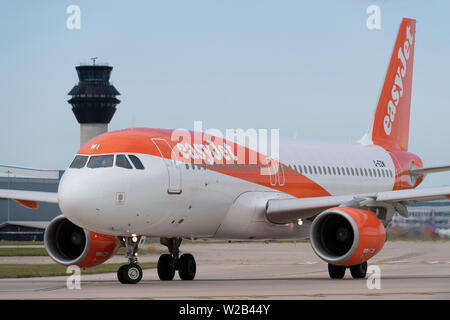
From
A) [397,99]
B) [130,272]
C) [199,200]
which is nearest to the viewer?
[130,272]

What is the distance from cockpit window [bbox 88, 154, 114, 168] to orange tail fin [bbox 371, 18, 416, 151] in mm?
13880

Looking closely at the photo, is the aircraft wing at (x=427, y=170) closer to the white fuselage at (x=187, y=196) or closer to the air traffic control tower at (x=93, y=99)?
the white fuselage at (x=187, y=196)

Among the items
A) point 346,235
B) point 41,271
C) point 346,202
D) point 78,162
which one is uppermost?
point 78,162

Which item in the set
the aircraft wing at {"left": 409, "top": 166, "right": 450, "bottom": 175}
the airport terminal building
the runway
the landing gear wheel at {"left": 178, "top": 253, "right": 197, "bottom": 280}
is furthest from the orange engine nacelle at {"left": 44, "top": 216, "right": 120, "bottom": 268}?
the airport terminal building

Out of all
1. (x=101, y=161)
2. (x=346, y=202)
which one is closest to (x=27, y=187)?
(x=346, y=202)

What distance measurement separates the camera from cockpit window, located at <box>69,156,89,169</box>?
22.5m

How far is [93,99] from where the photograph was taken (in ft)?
378

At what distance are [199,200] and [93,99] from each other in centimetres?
9290

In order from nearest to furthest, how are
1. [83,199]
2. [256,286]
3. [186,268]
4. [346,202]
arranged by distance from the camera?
[83,199], [256,286], [346,202], [186,268]

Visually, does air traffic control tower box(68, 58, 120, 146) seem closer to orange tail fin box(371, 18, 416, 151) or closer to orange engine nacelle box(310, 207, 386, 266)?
orange tail fin box(371, 18, 416, 151)

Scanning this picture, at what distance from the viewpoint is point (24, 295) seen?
19281mm

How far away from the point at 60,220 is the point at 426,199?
9692 mm

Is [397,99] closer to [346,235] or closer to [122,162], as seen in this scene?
[346,235]
